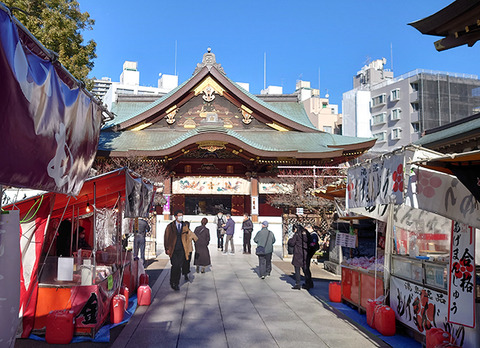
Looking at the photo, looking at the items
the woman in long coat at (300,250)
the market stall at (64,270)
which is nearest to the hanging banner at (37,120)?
the market stall at (64,270)

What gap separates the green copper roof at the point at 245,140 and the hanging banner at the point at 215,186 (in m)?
2.41

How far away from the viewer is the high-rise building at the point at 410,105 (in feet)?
140

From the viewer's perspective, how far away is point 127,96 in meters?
29.9

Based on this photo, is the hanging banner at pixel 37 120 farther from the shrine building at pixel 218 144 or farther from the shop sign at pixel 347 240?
the shrine building at pixel 218 144

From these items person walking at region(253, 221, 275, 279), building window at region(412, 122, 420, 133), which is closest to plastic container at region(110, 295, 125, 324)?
person walking at region(253, 221, 275, 279)

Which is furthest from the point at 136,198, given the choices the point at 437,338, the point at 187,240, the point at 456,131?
the point at 456,131

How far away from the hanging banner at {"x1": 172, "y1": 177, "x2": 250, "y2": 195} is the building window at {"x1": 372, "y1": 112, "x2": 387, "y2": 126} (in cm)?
2822

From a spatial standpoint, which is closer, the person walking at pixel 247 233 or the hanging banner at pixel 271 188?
the person walking at pixel 247 233

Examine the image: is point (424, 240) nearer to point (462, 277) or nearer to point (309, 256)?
point (462, 277)

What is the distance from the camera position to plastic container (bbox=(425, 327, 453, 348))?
18.0 ft

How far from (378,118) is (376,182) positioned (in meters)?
43.4

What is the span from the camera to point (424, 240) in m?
7.66

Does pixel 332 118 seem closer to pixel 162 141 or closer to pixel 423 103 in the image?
pixel 423 103

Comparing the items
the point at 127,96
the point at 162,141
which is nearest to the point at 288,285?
the point at 162,141
